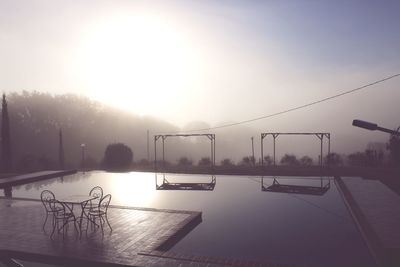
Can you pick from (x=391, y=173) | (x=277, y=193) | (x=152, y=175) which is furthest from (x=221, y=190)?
(x=391, y=173)

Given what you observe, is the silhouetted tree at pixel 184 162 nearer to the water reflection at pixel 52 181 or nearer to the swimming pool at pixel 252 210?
the swimming pool at pixel 252 210

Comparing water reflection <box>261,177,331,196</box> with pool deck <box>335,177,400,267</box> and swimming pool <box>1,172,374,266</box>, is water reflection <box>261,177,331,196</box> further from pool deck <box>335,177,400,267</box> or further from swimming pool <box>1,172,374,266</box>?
pool deck <box>335,177,400,267</box>

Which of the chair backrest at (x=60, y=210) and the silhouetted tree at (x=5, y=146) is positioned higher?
the silhouetted tree at (x=5, y=146)

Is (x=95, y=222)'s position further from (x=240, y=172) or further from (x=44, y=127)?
(x=44, y=127)

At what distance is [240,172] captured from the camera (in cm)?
1873

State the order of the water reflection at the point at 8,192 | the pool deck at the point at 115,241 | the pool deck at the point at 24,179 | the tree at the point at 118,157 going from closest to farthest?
the pool deck at the point at 115,241, the water reflection at the point at 8,192, the pool deck at the point at 24,179, the tree at the point at 118,157

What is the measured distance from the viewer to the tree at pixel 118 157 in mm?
23562

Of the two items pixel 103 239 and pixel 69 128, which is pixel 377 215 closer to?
pixel 103 239

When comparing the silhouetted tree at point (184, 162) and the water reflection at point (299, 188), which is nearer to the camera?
the water reflection at point (299, 188)

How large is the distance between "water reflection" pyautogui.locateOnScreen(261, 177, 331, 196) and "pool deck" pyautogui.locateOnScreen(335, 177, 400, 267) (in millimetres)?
761

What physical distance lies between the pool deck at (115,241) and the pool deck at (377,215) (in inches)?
79.3

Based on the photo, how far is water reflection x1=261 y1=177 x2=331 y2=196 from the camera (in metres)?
13.1

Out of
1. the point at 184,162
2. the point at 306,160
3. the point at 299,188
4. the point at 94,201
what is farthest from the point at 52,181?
the point at 306,160

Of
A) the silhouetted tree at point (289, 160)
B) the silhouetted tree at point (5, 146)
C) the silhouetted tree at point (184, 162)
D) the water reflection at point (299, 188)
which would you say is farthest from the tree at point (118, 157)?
the water reflection at point (299, 188)
